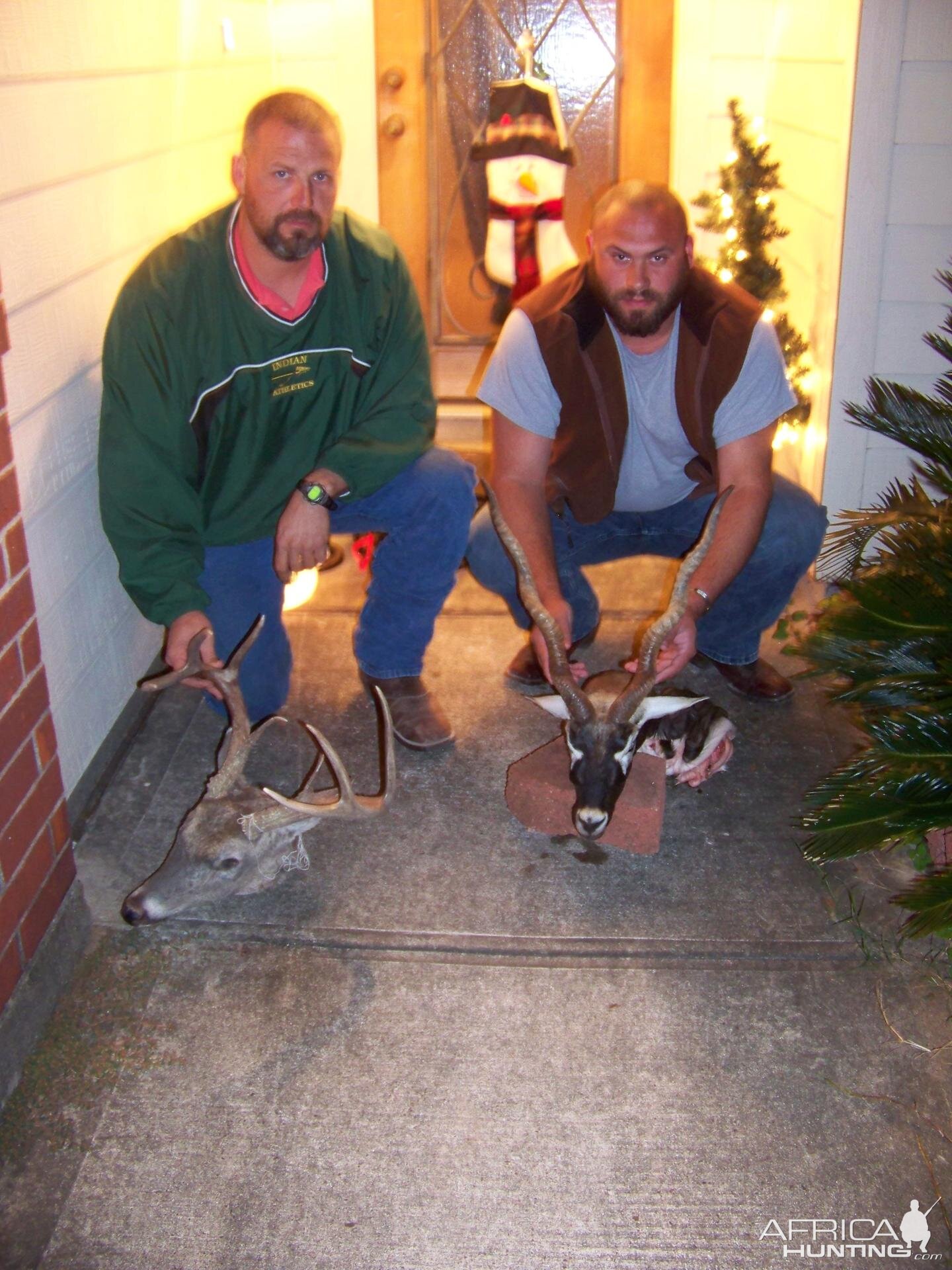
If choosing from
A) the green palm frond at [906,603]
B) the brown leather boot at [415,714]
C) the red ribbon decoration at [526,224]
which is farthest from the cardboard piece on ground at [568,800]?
the red ribbon decoration at [526,224]

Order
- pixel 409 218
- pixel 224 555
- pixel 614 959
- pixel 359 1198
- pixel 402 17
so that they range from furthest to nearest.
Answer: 1. pixel 409 218
2. pixel 402 17
3. pixel 224 555
4. pixel 614 959
5. pixel 359 1198

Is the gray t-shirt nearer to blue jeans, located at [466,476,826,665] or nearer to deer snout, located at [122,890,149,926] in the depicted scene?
blue jeans, located at [466,476,826,665]

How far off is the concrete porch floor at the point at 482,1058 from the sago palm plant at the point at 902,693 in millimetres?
364

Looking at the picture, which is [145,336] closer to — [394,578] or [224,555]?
[224,555]

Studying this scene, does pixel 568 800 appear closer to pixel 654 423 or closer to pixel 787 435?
pixel 654 423

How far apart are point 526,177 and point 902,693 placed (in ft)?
12.1

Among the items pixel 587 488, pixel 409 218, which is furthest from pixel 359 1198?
pixel 409 218

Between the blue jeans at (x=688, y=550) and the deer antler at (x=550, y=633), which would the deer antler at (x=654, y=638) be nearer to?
the deer antler at (x=550, y=633)

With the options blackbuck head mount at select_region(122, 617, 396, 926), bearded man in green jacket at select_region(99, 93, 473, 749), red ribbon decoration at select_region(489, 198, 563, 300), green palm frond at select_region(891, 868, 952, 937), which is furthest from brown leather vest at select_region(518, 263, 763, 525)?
red ribbon decoration at select_region(489, 198, 563, 300)

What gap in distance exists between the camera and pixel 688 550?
14.5 feet

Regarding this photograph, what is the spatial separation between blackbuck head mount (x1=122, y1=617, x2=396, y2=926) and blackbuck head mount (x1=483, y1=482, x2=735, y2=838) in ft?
1.89

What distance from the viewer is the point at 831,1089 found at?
2768mm

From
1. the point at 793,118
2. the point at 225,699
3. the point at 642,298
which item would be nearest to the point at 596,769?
the point at 225,699

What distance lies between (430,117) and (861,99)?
2751mm
